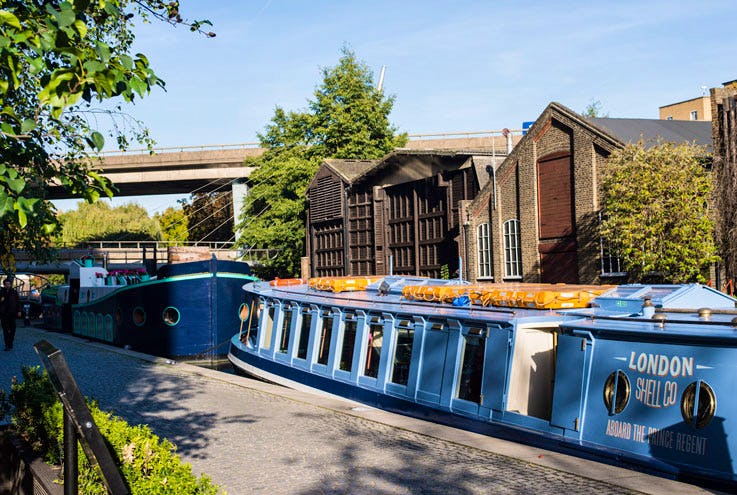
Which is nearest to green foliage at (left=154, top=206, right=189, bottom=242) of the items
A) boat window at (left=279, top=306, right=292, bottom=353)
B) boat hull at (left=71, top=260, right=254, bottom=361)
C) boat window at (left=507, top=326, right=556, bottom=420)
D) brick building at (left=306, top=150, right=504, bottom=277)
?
brick building at (left=306, top=150, right=504, bottom=277)

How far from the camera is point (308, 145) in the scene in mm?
49062

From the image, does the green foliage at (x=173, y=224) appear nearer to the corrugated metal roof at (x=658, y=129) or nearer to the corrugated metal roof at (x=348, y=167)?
the corrugated metal roof at (x=348, y=167)

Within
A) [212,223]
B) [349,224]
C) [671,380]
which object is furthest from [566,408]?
[212,223]

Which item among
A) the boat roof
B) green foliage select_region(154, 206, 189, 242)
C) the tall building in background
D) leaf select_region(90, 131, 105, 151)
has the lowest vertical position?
the boat roof

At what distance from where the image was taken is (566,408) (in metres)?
9.45

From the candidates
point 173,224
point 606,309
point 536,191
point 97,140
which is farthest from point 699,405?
point 173,224

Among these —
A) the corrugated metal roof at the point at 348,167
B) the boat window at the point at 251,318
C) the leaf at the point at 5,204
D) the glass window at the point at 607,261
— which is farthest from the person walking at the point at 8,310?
the corrugated metal roof at the point at 348,167

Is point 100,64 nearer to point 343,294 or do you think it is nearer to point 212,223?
point 343,294

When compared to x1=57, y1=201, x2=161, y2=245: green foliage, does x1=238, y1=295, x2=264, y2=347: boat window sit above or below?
below

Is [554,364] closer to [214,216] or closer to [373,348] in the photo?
[373,348]

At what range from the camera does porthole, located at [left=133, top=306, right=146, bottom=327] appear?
24234 mm

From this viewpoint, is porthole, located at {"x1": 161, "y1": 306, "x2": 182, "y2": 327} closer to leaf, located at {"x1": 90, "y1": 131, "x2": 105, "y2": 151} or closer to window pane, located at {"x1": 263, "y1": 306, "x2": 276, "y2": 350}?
window pane, located at {"x1": 263, "y1": 306, "x2": 276, "y2": 350}

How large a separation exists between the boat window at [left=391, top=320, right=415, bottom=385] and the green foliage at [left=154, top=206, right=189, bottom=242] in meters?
56.0

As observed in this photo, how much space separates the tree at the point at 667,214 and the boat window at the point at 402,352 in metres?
11.7
